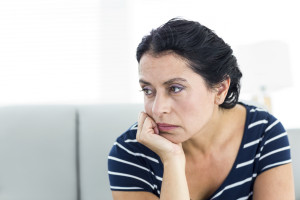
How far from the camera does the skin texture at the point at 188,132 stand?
110cm

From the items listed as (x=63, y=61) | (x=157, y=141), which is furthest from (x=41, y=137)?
(x=63, y=61)

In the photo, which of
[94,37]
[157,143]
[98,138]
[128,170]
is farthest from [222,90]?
[94,37]

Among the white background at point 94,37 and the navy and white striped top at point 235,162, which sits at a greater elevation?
A: the white background at point 94,37

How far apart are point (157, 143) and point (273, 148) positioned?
1.33ft

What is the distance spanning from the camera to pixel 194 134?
4.13ft

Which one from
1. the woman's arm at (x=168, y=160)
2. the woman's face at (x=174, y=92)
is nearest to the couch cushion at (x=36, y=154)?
the woman's arm at (x=168, y=160)

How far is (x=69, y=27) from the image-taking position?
2.82m

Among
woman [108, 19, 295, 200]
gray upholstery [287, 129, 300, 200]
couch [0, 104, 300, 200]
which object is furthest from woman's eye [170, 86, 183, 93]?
gray upholstery [287, 129, 300, 200]

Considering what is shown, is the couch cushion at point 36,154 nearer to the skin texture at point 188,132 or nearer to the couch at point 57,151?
the couch at point 57,151

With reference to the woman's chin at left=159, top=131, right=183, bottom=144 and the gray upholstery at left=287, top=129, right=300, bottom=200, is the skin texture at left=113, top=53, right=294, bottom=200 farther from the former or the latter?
the gray upholstery at left=287, top=129, right=300, bottom=200

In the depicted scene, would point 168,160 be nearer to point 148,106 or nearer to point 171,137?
point 171,137

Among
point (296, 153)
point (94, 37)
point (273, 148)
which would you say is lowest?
point (296, 153)

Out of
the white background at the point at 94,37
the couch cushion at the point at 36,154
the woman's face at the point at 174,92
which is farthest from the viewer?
the white background at the point at 94,37

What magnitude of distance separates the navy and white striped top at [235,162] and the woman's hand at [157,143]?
0.10 m
